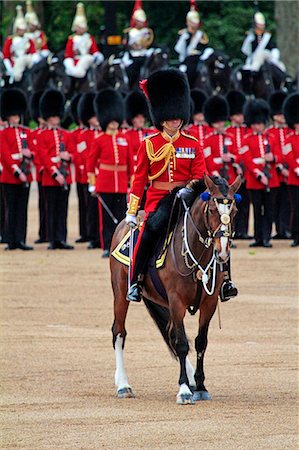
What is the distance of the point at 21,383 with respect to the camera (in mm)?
8672

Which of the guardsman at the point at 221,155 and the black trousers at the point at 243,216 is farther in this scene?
the black trousers at the point at 243,216

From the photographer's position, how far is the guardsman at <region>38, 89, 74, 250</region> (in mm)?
17109

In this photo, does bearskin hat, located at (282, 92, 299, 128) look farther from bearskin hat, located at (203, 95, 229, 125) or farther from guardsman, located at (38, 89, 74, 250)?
guardsman, located at (38, 89, 74, 250)

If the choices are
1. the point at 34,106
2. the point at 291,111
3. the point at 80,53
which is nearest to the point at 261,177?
the point at 291,111

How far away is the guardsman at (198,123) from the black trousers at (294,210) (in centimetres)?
111

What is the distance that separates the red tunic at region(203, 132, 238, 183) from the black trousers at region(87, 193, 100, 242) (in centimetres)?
138

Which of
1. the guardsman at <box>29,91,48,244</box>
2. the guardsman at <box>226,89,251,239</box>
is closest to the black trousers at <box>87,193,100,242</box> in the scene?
the guardsman at <box>29,91,48,244</box>

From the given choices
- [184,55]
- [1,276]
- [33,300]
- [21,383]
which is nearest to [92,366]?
[21,383]

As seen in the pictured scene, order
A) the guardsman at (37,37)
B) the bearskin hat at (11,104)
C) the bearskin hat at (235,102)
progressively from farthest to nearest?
the guardsman at (37,37) < the bearskin hat at (235,102) < the bearskin hat at (11,104)

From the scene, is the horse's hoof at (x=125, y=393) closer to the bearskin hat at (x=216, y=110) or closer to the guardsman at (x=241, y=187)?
the guardsman at (x=241, y=187)

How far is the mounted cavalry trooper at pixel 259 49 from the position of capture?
24000 millimetres

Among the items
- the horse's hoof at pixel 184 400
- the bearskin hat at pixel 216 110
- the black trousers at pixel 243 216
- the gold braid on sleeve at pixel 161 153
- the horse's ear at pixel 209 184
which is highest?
the gold braid on sleeve at pixel 161 153

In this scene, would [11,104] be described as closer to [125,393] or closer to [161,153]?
[161,153]

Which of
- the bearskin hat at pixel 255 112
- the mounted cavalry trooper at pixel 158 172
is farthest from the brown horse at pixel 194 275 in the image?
the bearskin hat at pixel 255 112
